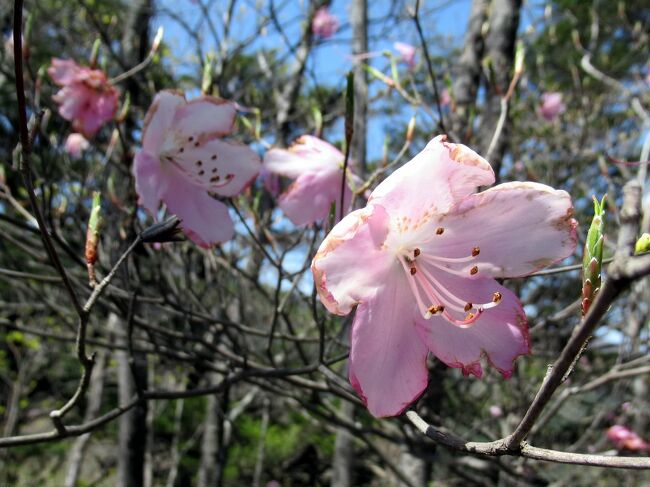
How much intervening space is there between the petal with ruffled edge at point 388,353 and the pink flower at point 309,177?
526mm

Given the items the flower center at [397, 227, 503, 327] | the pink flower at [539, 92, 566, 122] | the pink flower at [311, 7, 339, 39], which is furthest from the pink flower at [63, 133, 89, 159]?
the pink flower at [539, 92, 566, 122]

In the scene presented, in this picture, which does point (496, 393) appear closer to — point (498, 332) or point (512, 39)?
point (512, 39)

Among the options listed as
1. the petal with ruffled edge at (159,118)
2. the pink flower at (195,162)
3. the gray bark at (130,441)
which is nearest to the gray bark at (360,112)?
the pink flower at (195,162)

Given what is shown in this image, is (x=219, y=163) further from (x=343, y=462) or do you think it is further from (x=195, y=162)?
(x=343, y=462)

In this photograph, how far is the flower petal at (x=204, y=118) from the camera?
1455 millimetres

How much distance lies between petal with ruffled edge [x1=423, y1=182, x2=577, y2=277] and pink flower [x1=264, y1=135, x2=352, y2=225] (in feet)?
1.75

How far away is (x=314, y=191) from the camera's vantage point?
150cm

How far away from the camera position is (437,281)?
1.06 meters

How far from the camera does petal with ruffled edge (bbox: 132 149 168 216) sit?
134 cm

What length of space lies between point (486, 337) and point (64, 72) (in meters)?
1.87

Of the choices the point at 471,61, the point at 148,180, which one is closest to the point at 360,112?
the point at 471,61

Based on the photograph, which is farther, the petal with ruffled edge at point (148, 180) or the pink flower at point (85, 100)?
the pink flower at point (85, 100)

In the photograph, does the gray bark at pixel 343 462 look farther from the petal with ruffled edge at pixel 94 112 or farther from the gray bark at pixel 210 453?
the petal with ruffled edge at pixel 94 112

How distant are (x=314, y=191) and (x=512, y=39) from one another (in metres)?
2.03
